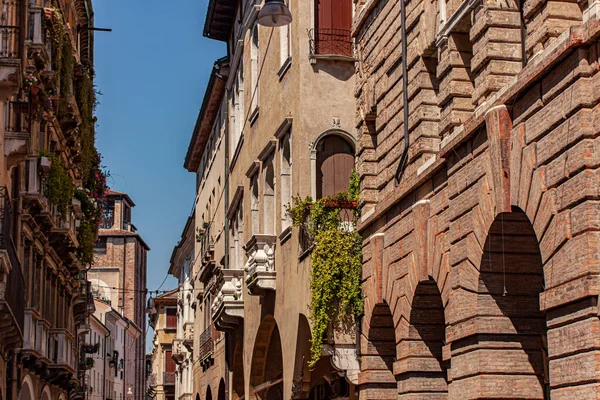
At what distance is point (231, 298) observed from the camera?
32.7m

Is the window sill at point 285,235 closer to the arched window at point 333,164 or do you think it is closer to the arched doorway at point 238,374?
the arched window at point 333,164

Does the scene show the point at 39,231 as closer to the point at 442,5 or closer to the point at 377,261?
the point at 377,261

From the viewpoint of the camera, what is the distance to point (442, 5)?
619 inches

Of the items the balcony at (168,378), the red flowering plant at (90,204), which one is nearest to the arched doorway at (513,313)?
the red flowering plant at (90,204)

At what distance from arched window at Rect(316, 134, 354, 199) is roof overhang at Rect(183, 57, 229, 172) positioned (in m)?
16.3

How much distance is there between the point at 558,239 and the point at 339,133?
13.1 metres

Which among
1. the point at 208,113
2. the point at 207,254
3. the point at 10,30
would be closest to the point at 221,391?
the point at 207,254

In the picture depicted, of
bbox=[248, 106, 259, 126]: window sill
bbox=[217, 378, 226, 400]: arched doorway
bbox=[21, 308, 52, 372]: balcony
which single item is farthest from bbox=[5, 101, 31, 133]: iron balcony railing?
bbox=[217, 378, 226, 400]: arched doorway

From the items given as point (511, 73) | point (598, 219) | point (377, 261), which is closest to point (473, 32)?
point (511, 73)

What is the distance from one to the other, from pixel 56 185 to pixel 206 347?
53.4 feet

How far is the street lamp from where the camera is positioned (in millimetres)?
16609

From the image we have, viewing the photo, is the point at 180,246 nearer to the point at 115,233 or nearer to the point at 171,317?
the point at 171,317

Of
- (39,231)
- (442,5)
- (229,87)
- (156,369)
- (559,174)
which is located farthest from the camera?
(156,369)

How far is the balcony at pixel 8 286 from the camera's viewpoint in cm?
1911
